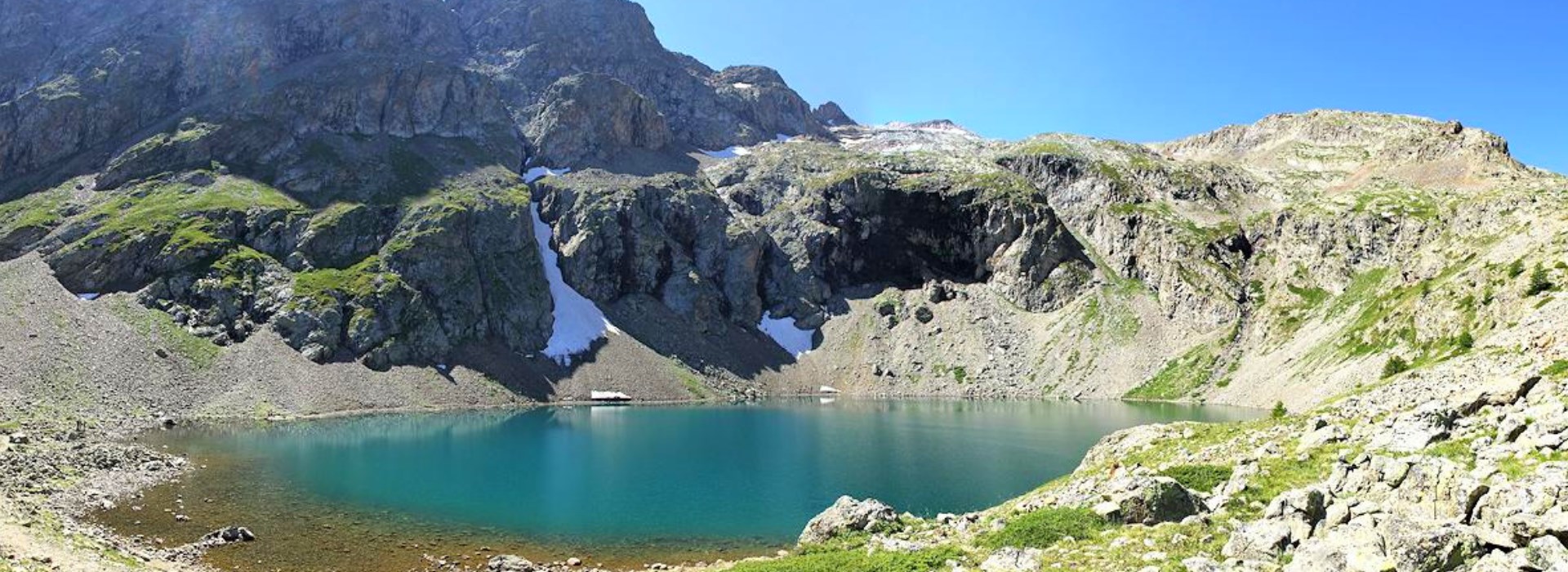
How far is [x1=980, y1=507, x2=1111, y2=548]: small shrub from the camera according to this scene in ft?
69.1

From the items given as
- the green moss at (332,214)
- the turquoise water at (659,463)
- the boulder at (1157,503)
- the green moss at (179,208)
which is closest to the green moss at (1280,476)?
the boulder at (1157,503)

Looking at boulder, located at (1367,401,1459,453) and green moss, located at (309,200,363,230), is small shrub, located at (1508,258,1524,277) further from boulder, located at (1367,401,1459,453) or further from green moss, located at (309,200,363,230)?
green moss, located at (309,200,363,230)

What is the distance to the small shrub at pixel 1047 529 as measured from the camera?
2106 cm

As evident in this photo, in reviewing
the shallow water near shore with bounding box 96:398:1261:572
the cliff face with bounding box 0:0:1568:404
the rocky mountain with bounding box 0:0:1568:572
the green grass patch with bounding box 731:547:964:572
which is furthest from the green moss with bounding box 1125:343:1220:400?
the green grass patch with bounding box 731:547:964:572

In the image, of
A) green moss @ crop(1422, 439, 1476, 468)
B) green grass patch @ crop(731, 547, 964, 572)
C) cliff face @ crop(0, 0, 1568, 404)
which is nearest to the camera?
green moss @ crop(1422, 439, 1476, 468)

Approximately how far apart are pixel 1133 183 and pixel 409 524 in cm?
18667

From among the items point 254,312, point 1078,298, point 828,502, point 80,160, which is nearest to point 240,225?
point 254,312

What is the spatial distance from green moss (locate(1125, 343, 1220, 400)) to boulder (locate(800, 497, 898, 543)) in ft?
375

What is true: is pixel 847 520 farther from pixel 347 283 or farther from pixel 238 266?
pixel 238 266

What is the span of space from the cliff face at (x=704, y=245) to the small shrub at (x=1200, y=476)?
8074 cm

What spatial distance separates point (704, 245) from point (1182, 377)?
100 meters

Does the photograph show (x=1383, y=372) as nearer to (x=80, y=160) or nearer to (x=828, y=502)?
(x=828, y=502)

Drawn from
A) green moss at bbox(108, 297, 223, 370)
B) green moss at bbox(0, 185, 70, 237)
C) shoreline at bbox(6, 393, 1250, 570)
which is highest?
green moss at bbox(0, 185, 70, 237)

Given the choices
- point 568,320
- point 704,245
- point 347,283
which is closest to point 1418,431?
point 347,283
